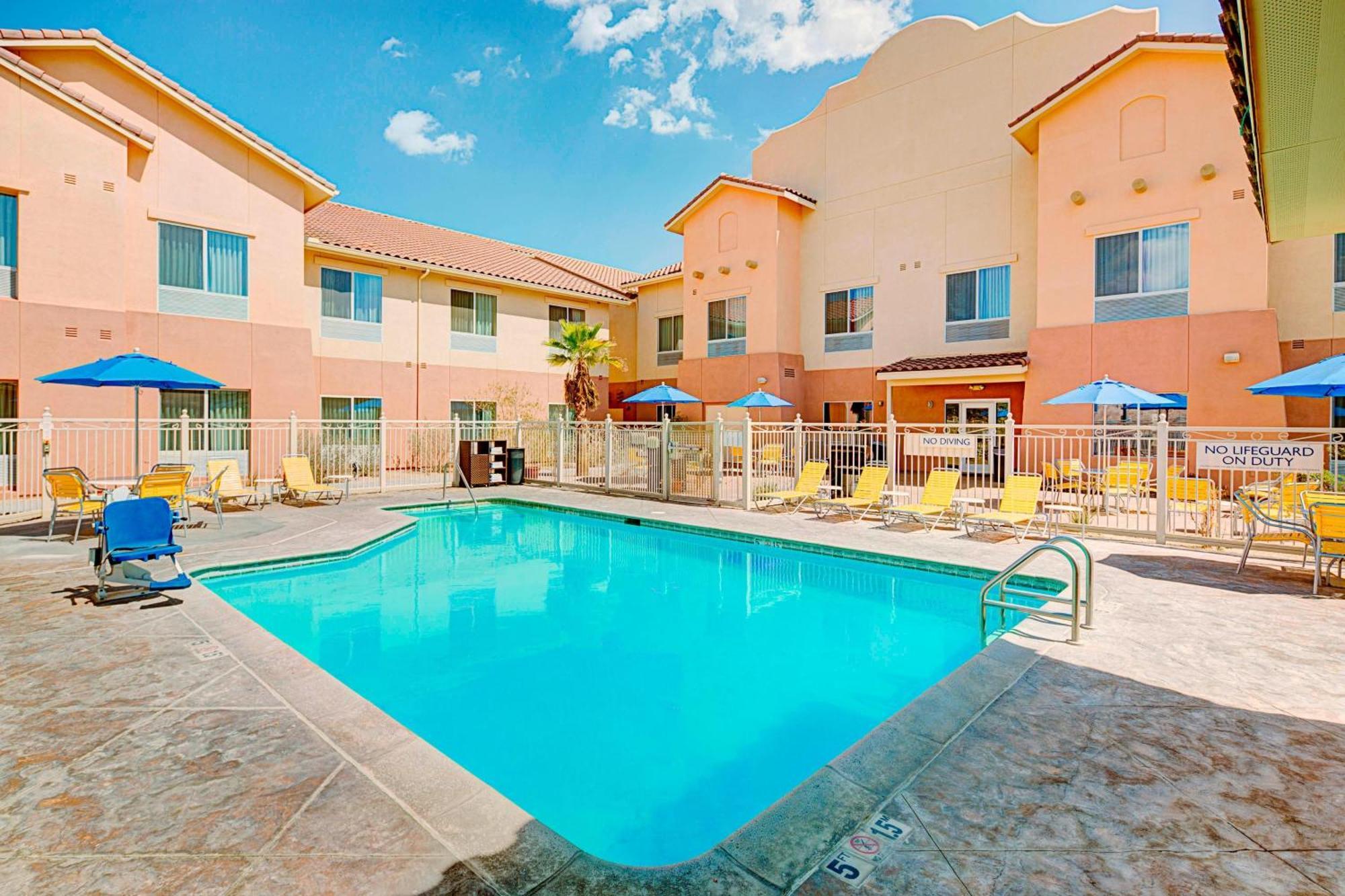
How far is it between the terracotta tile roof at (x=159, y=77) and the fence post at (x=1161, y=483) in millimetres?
20060

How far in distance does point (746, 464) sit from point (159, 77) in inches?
658

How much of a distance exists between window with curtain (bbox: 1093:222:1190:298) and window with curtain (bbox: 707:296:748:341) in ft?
34.6

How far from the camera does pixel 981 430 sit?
13.4m

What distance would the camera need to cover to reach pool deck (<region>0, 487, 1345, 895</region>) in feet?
8.36

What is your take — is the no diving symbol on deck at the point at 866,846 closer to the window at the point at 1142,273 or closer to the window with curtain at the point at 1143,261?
the window at the point at 1142,273

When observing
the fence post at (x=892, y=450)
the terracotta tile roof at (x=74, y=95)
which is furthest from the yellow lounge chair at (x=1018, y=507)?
the terracotta tile roof at (x=74, y=95)

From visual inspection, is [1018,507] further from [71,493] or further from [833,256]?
[71,493]

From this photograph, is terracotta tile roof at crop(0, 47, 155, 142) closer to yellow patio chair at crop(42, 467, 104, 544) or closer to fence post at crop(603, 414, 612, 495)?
yellow patio chair at crop(42, 467, 104, 544)

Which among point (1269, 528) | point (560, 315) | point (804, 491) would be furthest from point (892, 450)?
point (560, 315)

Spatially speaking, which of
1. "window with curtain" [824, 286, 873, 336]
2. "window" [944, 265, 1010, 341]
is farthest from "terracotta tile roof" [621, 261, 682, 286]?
"window" [944, 265, 1010, 341]

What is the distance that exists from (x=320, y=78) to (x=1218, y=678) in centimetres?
2253

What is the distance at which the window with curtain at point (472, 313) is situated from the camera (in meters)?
22.3

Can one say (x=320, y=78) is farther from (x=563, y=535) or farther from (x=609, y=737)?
(x=609, y=737)

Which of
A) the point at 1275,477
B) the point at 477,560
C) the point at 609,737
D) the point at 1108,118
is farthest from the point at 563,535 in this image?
the point at 1108,118
